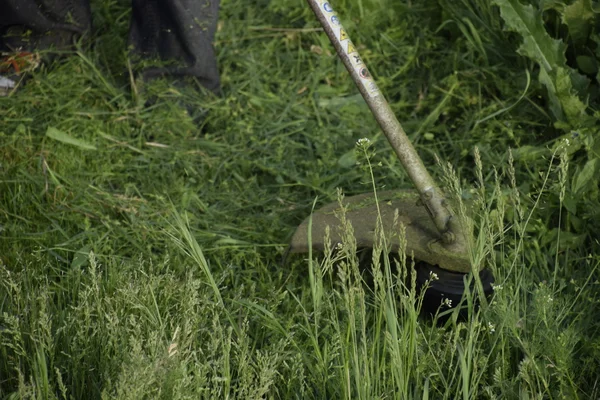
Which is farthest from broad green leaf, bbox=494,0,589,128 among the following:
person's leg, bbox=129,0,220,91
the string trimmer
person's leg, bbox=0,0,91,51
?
person's leg, bbox=0,0,91,51

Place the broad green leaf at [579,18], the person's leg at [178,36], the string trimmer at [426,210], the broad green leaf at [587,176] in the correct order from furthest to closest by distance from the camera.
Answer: the person's leg at [178,36], the broad green leaf at [579,18], the broad green leaf at [587,176], the string trimmer at [426,210]

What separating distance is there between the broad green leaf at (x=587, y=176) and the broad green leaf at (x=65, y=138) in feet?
4.98

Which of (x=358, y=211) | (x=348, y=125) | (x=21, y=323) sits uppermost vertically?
(x=21, y=323)

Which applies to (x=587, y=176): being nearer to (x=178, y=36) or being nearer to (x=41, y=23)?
(x=178, y=36)

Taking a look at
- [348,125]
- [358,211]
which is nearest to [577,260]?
[358,211]

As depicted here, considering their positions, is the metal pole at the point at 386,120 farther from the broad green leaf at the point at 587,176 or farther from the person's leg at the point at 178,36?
the person's leg at the point at 178,36

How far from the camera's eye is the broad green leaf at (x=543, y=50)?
307 centimetres

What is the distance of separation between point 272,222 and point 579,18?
4.02 feet

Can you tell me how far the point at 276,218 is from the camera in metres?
2.97

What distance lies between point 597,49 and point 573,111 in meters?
0.24

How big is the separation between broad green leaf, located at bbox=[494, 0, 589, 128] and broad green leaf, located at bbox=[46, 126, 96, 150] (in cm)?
139

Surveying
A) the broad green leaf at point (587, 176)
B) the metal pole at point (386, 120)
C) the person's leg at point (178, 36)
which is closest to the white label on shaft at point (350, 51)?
the metal pole at point (386, 120)

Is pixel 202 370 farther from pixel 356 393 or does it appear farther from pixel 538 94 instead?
pixel 538 94

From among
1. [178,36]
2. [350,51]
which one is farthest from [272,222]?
[178,36]
